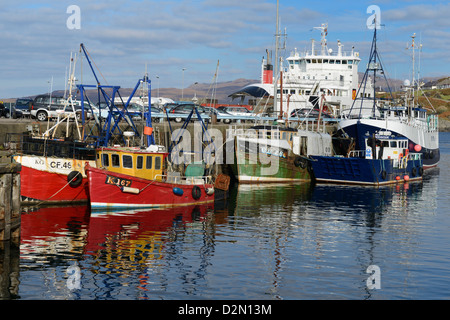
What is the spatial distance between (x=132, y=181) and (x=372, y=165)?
26434 millimetres

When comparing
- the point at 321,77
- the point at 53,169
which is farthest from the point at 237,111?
the point at 53,169

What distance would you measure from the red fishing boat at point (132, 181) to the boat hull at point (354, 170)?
801 inches

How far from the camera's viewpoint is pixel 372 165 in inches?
2060

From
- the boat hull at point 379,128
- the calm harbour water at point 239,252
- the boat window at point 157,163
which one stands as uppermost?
the boat hull at point 379,128

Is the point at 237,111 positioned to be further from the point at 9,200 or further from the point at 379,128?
the point at 9,200

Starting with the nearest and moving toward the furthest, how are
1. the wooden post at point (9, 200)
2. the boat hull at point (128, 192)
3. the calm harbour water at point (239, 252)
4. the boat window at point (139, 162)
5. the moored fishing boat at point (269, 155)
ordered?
1. the calm harbour water at point (239, 252)
2. the wooden post at point (9, 200)
3. the boat hull at point (128, 192)
4. the boat window at point (139, 162)
5. the moored fishing boat at point (269, 155)

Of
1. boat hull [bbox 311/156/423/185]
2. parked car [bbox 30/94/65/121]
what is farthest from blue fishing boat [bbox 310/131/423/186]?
parked car [bbox 30/94/65/121]

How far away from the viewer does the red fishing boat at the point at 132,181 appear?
1316 inches

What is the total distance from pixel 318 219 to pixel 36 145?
60.6 feet

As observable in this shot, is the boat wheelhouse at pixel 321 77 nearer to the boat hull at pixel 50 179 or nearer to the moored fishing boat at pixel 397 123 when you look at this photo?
the moored fishing boat at pixel 397 123

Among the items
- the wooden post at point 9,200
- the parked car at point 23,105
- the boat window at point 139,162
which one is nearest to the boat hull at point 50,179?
the boat window at point 139,162

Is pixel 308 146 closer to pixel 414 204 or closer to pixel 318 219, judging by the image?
pixel 414 204
